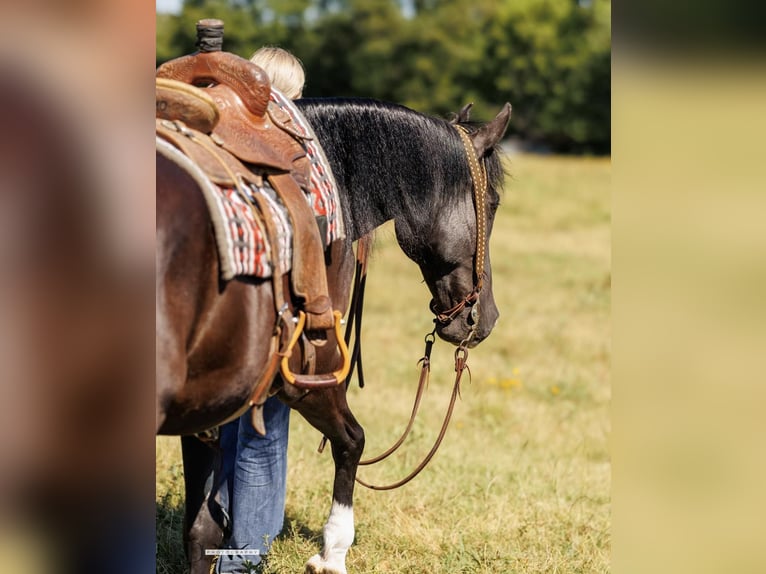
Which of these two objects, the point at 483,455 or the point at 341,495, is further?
the point at 483,455

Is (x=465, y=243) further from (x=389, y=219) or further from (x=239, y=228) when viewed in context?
(x=239, y=228)

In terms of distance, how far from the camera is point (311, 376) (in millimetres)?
2803

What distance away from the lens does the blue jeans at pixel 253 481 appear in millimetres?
3676

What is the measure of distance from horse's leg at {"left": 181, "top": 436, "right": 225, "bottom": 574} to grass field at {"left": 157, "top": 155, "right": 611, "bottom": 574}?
1.65 feet

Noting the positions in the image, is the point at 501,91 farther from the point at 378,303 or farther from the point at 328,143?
the point at 328,143

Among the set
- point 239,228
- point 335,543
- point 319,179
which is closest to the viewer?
point 239,228

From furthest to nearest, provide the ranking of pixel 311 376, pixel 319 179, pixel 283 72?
1. pixel 283 72
2. pixel 319 179
3. pixel 311 376

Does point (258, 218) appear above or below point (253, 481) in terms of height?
above

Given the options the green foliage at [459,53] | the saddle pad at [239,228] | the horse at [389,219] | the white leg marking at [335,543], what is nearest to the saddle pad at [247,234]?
the saddle pad at [239,228]

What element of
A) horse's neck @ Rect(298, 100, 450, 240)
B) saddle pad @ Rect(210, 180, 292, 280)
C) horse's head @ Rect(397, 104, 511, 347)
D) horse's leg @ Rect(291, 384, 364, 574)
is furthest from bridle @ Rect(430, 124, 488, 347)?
saddle pad @ Rect(210, 180, 292, 280)

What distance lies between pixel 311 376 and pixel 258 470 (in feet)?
3.44

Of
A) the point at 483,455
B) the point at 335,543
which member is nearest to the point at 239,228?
the point at 335,543
